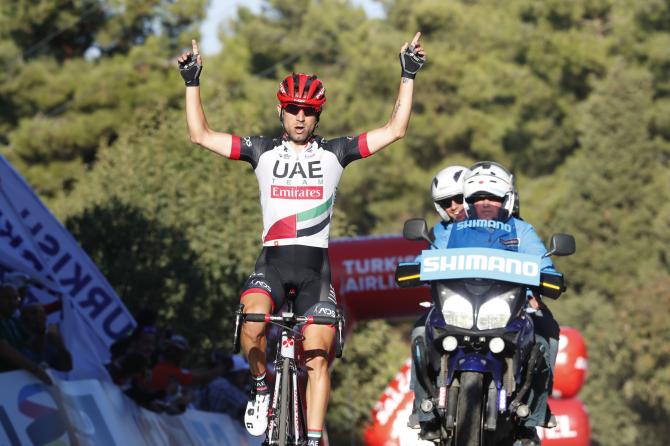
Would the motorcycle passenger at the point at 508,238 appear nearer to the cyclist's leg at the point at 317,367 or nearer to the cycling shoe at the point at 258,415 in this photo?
the cyclist's leg at the point at 317,367

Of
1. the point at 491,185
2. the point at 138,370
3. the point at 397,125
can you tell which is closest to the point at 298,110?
the point at 397,125

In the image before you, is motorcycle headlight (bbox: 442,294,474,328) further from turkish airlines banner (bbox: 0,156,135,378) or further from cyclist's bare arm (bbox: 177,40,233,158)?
turkish airlines banner (bbox: 0,156,135,378)

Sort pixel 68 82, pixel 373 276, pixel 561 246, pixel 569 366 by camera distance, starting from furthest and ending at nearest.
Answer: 1. pixel 68 82
2. pixel 569 366
3. pixel 373 276
4. pixel 561 246

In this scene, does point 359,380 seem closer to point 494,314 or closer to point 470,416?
point 494,314

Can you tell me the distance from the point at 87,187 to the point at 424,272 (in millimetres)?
27081

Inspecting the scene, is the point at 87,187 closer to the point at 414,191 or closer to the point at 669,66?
the point at 414,191

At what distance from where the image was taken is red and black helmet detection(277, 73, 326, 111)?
367 inches

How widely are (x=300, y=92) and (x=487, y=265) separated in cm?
159

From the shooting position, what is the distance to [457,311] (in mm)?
8750

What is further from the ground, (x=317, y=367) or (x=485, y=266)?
(x=485, y=266)

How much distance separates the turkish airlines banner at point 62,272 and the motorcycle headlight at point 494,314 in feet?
13.7

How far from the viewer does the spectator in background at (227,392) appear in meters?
15.0

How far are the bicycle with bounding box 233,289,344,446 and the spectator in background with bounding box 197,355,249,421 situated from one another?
5.82 metres

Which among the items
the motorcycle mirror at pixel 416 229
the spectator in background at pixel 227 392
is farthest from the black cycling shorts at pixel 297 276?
the spectator in background at pixel 227 392
